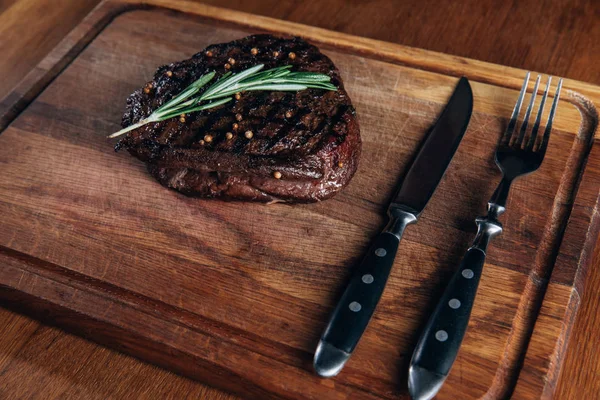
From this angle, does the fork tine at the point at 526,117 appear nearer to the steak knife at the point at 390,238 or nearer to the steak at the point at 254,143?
the steak knife at the point at 390,238

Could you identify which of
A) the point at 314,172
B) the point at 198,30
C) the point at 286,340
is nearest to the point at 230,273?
the point at 286,340

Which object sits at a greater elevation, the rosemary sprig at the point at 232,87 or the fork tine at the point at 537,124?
the rosemary sprig at the point at 232,87

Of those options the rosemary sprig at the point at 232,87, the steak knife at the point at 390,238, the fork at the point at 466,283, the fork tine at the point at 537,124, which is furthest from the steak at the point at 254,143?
the fork tine at the point at 537,124

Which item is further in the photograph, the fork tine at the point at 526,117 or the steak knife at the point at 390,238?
the fork tine at the point at 526,117

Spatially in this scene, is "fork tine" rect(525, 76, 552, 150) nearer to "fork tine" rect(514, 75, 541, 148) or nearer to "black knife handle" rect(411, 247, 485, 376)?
"fork tine" rect(514, 75, 541, 148)

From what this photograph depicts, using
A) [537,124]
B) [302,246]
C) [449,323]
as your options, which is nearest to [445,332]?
[449,323]

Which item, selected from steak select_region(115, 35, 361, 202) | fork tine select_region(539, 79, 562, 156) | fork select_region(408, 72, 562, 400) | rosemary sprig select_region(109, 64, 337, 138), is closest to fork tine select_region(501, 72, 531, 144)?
fork select_region(408, 72, 562, 400)

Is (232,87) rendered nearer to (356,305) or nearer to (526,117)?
(356,305)
